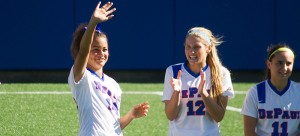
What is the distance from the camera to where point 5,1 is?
13242 millimetres

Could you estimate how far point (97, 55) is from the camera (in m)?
4.49

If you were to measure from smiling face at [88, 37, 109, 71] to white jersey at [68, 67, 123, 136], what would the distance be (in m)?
0.07

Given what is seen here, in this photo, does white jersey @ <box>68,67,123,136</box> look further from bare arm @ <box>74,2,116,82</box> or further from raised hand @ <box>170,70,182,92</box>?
raised hand @ <box>170,70,182,92</box>

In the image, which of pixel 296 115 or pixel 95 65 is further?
pixel 296 115

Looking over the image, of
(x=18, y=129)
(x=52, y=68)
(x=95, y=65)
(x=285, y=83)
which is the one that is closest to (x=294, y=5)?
(x=52, y=68)

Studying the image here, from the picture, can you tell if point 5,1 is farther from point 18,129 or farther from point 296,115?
point 296,115

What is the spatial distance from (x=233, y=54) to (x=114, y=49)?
2.52 m

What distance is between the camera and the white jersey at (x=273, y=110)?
4977 mm

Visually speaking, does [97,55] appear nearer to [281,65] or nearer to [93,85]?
[93,85]

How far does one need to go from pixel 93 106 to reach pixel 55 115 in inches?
165

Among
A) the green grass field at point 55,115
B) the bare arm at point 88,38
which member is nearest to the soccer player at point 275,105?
the bare arm at point 88,38

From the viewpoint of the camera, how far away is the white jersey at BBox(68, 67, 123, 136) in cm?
434

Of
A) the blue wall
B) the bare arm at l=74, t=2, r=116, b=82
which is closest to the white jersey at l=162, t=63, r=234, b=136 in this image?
the bare arm at l=74, t=2, r=116, b=82

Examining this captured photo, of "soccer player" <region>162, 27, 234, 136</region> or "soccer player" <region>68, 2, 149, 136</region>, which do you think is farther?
"soccer player" <region>162, 27, 234, 136</region>
